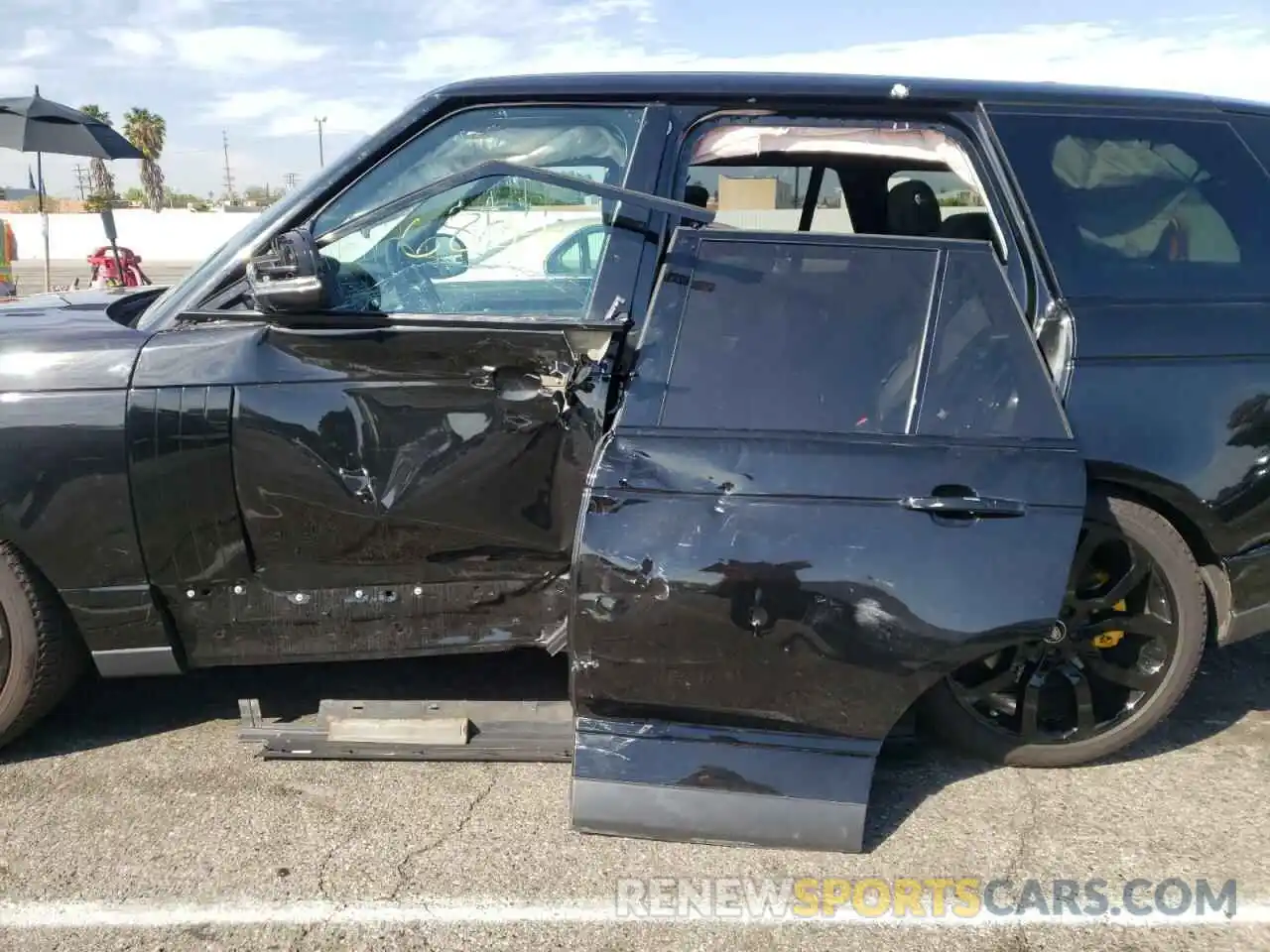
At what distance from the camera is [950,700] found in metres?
Result: 3.04

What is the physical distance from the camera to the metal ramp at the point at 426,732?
2.94 meters

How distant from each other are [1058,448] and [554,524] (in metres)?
1.43

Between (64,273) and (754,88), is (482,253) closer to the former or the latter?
(754,88)

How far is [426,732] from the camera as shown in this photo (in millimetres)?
2938

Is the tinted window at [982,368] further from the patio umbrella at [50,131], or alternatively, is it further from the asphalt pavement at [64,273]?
the asphalt pavement at [64,273]

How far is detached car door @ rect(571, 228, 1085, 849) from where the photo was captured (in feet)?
8.42

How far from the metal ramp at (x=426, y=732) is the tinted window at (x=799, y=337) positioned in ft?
3.42

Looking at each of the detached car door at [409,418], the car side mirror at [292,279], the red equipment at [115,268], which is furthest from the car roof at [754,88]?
the red equipment at [115,268]

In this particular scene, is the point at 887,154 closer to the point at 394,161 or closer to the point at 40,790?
the point at 394,161

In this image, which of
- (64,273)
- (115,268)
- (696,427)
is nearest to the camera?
(696,427)

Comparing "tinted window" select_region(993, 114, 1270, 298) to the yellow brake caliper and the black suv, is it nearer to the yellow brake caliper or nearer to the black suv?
the black suv

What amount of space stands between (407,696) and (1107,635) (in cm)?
235

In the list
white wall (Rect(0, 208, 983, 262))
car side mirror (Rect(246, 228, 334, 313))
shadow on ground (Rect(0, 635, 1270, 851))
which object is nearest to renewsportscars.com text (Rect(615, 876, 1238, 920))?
shadow on ground (Rect(0, 635, 1270, 851))

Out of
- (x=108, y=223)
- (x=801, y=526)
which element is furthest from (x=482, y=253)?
(x=108, y=223)
